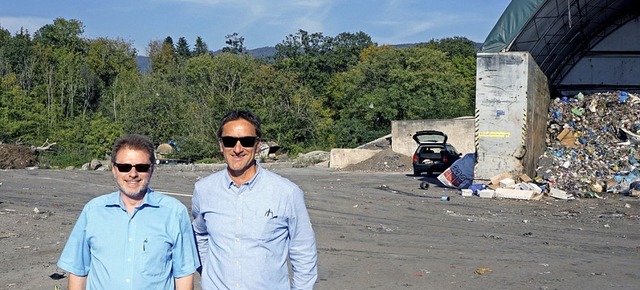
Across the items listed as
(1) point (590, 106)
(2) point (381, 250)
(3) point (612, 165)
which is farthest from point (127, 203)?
(1) point (590, 106)

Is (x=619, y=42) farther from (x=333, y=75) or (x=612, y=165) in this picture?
(x=333, y=75)

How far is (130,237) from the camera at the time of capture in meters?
3.91

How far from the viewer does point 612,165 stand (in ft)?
74.3

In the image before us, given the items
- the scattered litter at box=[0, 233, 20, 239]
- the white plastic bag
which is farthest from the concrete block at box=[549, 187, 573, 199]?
the scattered litter at box=[0, 233, 20, 239]

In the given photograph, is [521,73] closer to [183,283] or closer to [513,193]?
[513,193]

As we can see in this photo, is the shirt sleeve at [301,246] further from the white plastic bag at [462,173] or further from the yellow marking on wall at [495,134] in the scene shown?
the white plastic bag at [462,173]

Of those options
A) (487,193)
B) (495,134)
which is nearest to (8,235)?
(487,193)

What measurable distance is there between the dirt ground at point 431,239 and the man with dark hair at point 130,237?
482cm

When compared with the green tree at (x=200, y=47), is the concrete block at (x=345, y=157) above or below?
below

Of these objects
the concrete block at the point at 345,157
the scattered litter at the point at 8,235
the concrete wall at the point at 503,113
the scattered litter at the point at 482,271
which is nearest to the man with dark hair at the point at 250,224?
the scattered litter at the point at 482,271

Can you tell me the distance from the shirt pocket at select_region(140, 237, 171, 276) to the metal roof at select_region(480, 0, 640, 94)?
18367 millimetres

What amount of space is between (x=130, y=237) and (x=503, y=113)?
1813cm

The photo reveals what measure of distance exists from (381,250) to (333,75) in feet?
226

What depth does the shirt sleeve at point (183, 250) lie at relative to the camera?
402cm
